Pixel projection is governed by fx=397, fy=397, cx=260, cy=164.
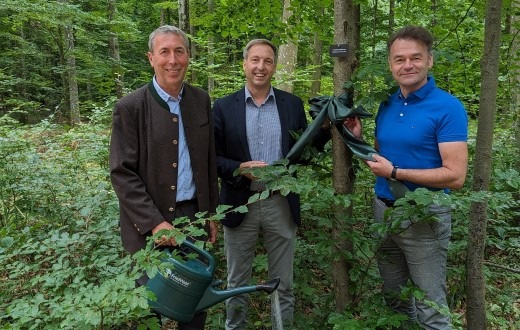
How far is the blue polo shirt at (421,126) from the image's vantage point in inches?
81.8

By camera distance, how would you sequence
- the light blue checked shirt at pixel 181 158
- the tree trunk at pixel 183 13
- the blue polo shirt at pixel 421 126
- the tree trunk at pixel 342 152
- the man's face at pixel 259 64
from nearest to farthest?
1. the blue polo shirt at pixel 421 126
2. the tree trunk at pixel 342 152
3. the light blue checked shirt at pixel 181 158
4. the man's face at pixel 259 64
5. the tree trunk at pixel 183 13

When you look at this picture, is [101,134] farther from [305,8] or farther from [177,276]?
[177,276]

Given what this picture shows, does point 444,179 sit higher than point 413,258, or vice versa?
point 444,179

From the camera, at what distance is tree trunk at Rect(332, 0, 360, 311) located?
7.73ft

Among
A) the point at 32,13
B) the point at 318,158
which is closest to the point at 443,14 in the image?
the point at 318,158

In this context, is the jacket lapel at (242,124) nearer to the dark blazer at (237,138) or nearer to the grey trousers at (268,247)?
the dark blazer at (237,138)

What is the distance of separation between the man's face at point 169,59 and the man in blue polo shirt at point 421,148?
1094 millimetres

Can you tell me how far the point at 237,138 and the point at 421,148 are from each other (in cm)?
126

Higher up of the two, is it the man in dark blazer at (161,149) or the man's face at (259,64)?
the man's face at (259,64)

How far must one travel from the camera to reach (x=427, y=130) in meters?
2.13

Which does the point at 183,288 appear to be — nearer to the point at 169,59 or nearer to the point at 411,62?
the point at 169,59

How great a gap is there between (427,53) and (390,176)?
713 millimetres

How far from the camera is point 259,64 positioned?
283 centimetres


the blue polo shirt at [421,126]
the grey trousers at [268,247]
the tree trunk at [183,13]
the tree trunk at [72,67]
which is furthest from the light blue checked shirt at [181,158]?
the tree trunk at [72,67]
